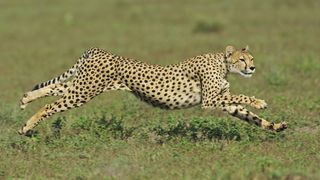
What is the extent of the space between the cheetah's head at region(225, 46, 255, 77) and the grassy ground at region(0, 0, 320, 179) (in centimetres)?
83

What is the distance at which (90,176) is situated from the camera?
26.1 ft

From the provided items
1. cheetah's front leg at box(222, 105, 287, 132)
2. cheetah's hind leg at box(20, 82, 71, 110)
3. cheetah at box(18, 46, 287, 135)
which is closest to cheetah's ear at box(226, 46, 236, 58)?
cheetah at box(18, 46, 287, 135)

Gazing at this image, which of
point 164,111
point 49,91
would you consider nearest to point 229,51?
point 49,91

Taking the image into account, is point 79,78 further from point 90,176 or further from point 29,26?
point 29,26

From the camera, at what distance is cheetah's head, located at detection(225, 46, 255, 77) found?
9.88m

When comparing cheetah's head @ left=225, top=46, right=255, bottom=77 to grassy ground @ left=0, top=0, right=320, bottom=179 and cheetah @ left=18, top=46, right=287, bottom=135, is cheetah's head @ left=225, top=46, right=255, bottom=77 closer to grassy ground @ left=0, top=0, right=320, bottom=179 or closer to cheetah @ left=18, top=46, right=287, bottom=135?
cheetah @ left=18, top=46, right=287, bottom=135

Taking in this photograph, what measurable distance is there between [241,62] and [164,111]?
2.89 meters

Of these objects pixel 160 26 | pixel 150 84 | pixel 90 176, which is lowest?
pixel 90 176

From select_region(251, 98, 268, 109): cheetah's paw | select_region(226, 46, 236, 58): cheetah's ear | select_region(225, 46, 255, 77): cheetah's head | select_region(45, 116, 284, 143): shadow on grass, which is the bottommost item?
select_region(45, 116, 284, 143): shadow on grass

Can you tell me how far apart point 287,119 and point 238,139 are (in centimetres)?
168

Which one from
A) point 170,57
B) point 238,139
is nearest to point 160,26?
point 170,57

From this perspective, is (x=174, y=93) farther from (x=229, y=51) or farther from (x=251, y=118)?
(x=251, y=118)

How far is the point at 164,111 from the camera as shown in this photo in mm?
12523

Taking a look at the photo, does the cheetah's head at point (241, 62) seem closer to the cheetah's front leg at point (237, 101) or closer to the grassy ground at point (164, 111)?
the cheetah's front leg at point (237, 101)
